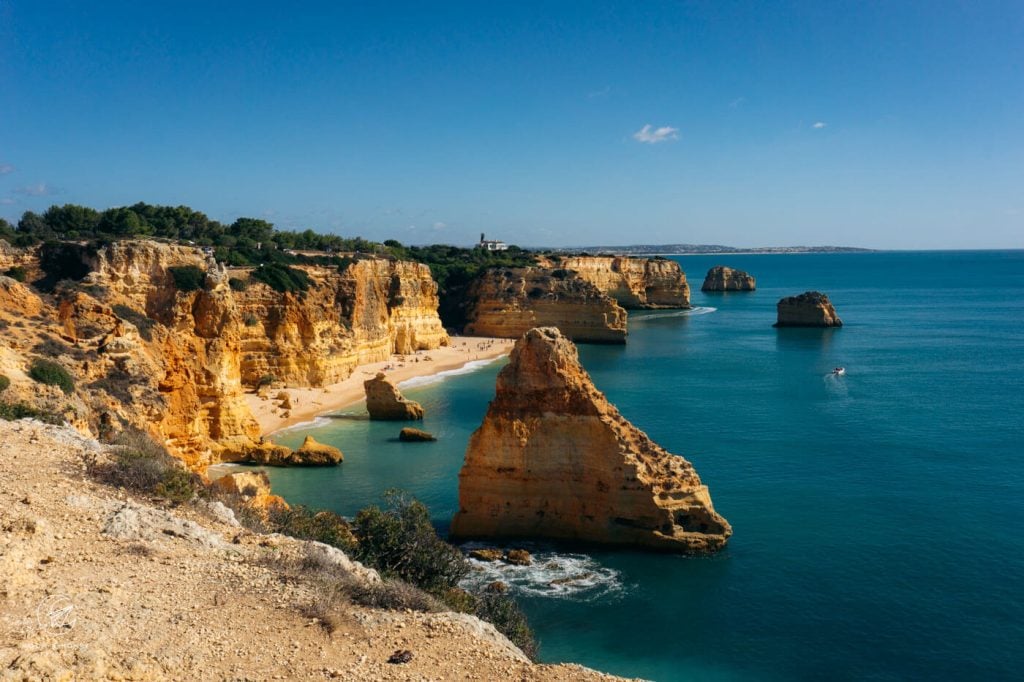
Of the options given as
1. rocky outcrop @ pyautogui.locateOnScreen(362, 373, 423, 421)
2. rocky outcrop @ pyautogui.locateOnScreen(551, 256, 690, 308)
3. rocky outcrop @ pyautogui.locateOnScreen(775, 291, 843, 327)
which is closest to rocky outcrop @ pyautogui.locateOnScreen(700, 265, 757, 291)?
rocky outcrop @ pyautogui.locateOnScreen(551, 256, 690, 308)

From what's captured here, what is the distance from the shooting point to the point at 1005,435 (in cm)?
3906

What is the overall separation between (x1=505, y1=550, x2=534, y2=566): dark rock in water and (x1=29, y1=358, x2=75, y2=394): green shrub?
524 inches

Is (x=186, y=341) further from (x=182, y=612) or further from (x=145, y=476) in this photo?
(x=182, y=612)

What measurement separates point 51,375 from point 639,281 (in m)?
115

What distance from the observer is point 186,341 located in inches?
1214

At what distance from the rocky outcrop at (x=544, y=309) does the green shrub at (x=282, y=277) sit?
36.8 m

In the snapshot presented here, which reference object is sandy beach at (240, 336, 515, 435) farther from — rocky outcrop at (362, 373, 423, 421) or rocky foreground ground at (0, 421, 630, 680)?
rocky foreground ground at (0, 421, 630, 680)

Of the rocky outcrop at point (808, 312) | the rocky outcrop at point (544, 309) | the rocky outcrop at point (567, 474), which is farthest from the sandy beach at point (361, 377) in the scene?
the rocky outcrop at point (808, 312)

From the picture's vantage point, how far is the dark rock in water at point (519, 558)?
2337 centimetres

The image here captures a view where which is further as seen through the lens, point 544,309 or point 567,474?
point 544,309

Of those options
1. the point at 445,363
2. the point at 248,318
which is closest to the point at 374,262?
the point at 445,363

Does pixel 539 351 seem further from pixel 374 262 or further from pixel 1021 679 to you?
pixel 374 262

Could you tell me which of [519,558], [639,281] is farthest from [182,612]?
[639,281]

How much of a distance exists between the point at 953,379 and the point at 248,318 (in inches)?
1945
